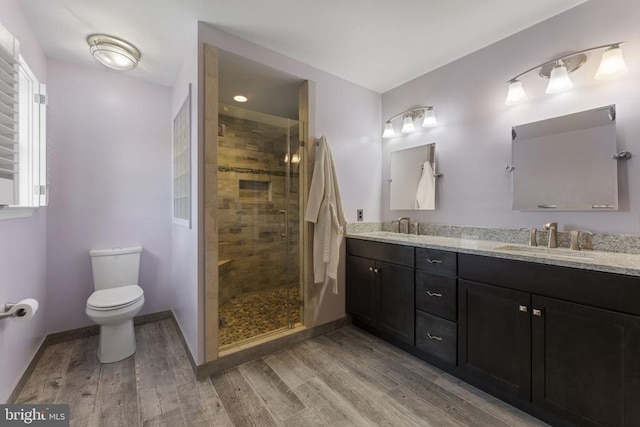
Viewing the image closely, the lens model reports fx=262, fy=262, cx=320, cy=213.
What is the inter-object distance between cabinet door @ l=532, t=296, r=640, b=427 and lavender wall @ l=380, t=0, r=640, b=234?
72 cm

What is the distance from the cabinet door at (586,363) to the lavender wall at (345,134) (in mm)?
1543

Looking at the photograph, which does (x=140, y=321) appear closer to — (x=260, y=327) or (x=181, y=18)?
(x=260, y=327)

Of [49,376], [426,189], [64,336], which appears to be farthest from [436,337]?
[64,336]

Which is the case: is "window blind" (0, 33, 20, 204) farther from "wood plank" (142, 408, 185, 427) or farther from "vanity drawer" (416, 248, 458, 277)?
"vanity drawer" (416, 248, 458, 277)

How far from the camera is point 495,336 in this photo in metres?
1.56

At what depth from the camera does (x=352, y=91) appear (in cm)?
268

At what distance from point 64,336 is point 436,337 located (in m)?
3.04

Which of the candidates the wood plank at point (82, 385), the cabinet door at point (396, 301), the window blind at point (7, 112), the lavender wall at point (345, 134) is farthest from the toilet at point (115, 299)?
the cabinet door at point (396, 301)

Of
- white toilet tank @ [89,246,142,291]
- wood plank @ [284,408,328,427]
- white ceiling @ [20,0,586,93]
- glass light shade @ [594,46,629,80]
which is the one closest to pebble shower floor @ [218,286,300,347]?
wood plank @ [284,408,328,427]

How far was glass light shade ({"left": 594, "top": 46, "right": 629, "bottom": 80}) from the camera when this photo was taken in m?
1.51

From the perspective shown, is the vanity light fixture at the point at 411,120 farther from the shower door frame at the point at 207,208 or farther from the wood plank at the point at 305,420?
the wood plank at the point at 305,420

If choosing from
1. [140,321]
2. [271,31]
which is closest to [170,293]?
[140,321]

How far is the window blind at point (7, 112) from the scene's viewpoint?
51.6 inches

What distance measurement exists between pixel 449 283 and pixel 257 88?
7.67ft
